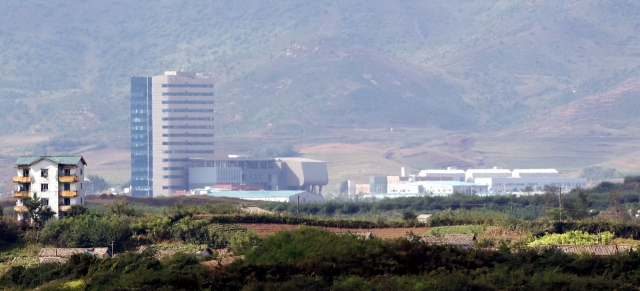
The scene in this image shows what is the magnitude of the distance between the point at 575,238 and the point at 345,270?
2396cm

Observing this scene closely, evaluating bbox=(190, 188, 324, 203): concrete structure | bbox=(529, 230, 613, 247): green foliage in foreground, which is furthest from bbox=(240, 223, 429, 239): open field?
bbox=(190, 188, 324, 203): concrete structure

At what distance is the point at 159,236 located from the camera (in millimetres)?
64750

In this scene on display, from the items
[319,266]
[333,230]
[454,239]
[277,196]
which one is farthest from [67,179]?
[277,196]

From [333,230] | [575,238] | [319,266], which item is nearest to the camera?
[319,266]

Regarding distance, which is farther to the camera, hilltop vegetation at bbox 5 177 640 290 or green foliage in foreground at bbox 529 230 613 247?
green foliage in foreground at bbox 529 230 613 247

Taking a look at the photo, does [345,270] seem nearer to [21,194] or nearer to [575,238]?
[575,238]

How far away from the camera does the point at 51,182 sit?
246 ft

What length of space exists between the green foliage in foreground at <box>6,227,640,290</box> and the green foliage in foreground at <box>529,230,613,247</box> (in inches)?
590

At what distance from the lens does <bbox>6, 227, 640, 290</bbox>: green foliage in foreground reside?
40.2 metres

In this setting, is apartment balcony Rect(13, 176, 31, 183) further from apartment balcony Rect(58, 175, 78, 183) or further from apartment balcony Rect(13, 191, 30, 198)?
apartment balcony Rect(58, 175, 78, 183)

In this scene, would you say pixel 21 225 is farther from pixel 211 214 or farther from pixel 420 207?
pixel 420 207

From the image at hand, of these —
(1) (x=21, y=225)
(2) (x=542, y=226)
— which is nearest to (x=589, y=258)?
(2) (x=542, y=226)

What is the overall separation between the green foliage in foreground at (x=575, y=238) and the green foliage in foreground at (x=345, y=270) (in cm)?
1499

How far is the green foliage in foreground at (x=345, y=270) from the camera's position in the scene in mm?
40156
